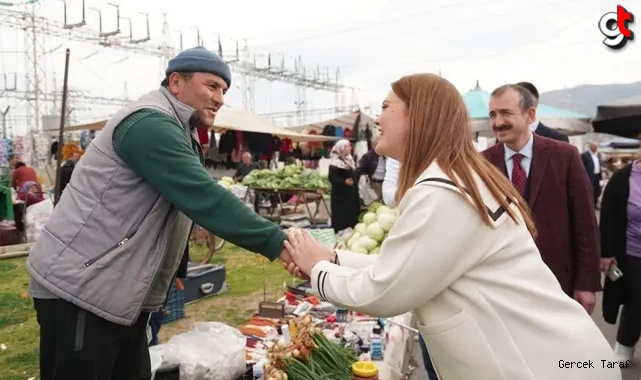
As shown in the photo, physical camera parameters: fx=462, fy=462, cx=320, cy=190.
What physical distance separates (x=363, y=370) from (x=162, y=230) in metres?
1.55

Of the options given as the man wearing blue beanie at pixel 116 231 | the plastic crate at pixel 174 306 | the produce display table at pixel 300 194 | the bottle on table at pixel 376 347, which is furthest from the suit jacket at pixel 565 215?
the produce display table at pixel 300 194

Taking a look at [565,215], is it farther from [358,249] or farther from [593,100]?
[593,100]

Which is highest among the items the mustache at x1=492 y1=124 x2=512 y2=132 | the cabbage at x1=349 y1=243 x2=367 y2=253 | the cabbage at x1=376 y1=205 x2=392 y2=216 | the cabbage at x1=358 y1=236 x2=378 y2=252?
the mustache at x1=492 y1=124 x2=512 y2=132

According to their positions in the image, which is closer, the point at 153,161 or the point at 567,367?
the point at 567,367

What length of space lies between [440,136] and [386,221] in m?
2.82

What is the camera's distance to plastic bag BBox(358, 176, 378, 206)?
9969mm

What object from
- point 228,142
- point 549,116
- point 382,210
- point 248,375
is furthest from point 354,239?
point 228,142

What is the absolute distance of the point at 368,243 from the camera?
4219mm

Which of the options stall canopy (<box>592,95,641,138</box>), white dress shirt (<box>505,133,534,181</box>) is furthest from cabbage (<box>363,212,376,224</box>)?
stall canopy (<box>592,95,641,138</box>)

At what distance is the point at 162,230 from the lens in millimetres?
2059

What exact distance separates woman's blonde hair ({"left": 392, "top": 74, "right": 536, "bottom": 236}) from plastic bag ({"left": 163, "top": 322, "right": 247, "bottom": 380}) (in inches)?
88.2

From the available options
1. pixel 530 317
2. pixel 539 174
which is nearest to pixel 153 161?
pixel 530 317

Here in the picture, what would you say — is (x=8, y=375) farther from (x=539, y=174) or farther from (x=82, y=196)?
(x=539, y=174)

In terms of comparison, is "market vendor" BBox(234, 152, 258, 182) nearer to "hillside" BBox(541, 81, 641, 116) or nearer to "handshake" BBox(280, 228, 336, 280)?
"hillside" BBox(541, 81, 641, 116)
